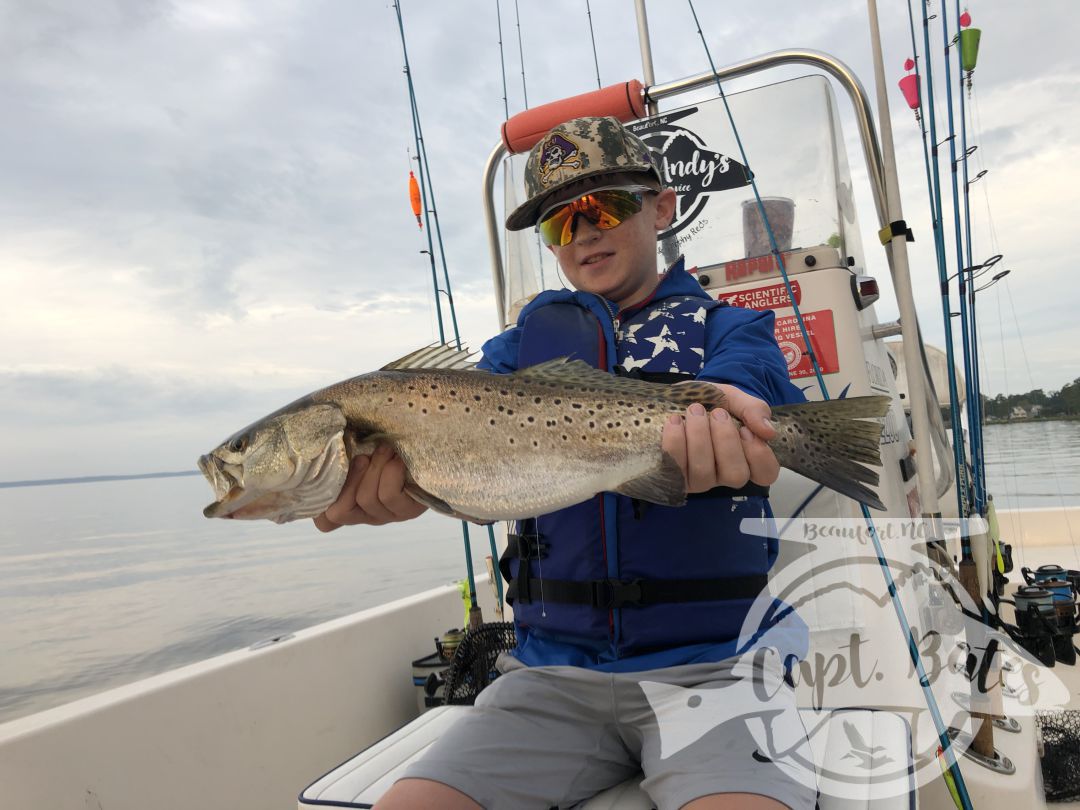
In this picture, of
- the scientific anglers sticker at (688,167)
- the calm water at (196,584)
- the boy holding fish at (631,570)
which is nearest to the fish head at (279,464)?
the boy holding fish at (631,570)

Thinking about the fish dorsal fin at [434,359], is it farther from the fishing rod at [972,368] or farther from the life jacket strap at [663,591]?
the fishing rod at [972,368]

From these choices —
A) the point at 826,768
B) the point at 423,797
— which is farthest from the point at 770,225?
the point at 423,797

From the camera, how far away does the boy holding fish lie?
1905mm

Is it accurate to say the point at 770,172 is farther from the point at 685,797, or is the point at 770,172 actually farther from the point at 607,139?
the point at 685,797

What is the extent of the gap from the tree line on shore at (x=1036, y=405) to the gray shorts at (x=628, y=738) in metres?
4.95

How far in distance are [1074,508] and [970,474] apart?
14.5 feet

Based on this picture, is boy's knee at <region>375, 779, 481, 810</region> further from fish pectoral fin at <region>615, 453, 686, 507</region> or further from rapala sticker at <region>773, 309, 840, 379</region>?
rapala sticker at <region>773, 309, 840, 379</region>

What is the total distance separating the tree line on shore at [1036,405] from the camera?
600 cm

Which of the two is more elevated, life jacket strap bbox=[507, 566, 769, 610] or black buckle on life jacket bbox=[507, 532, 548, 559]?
black buckle on life jacket bbox=[507, 532, 548, 559]

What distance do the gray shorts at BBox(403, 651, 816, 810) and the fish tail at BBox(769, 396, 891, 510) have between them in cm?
64

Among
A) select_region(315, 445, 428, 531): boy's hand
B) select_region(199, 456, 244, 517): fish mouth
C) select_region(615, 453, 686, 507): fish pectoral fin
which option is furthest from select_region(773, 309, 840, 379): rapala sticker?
select_region(199, 456, 244, 517): fish mouth

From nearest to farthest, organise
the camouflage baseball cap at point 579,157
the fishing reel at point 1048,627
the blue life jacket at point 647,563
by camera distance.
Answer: the blue life jacket at point 647,563 → the camouflage baseball cap at point 579,157 → the fishing reel at point 1048,627

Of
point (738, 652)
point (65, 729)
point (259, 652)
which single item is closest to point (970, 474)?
point (738, 652)

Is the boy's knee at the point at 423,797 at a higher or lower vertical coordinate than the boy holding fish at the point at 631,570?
lower
